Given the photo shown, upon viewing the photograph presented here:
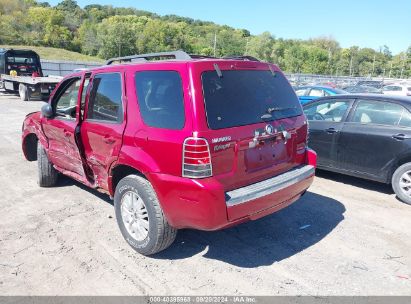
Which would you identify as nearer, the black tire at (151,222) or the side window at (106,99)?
the black tire at (151,222)

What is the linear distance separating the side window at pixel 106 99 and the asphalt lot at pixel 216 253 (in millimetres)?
1332

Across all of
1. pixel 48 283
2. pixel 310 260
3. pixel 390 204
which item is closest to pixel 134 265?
pixel 48 283

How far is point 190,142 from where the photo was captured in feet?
9.60

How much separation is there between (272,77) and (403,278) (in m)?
2.31

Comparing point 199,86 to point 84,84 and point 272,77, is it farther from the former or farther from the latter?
point 84,84

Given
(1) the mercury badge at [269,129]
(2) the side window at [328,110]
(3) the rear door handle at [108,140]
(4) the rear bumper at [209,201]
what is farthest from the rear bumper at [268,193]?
(2) the side window at [328,110]

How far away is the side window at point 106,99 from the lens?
3689 mm

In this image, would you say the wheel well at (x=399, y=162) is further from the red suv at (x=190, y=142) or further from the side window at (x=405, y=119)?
the red suv at (x=190, y=142)

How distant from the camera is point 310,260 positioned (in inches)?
138

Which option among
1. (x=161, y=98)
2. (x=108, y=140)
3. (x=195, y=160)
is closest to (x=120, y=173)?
(x=108, y=140)

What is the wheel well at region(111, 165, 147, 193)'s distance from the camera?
3598mm

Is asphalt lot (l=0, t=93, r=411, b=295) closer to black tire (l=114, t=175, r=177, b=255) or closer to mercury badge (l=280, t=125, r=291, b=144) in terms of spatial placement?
black tire (l=114, t=175, r=177, b=255)

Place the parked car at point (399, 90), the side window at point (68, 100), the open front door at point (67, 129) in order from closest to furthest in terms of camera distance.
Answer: the open front door at point (67, 129) < the side window at point (68, 100) < the parked car at point (399, 90)

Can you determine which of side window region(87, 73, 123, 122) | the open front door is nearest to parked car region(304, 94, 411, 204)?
side window region(87, 73, 123, 122)
